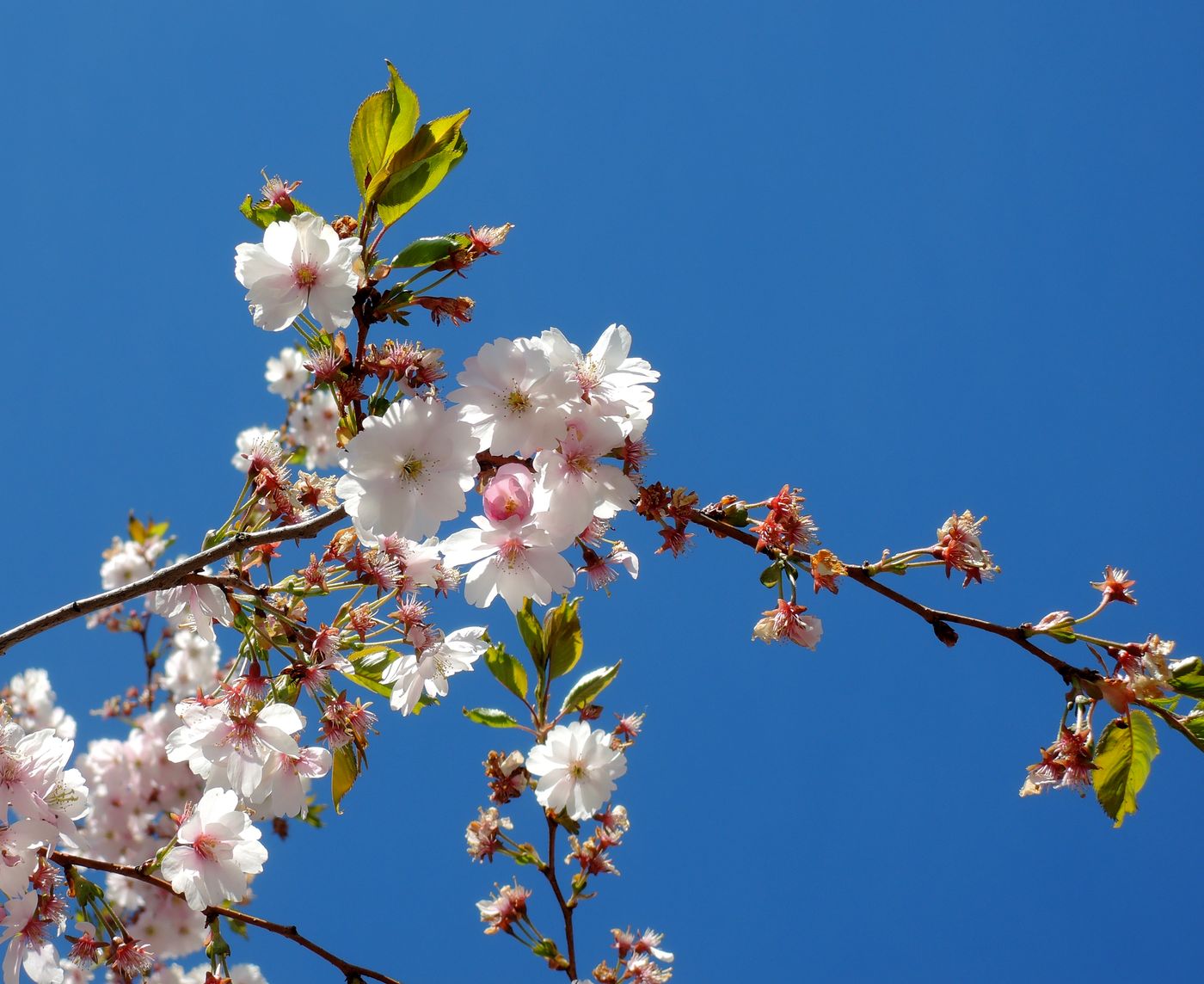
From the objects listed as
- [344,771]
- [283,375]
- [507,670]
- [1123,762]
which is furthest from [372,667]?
[283,375]

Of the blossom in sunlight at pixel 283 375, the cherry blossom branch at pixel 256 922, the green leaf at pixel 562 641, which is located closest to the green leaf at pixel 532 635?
the green leaf at pixel 562 641

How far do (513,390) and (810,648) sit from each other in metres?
0.48

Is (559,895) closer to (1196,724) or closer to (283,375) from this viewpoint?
(1196,724)

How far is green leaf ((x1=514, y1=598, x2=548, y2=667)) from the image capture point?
6.61 feet

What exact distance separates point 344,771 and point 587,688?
2.42ft

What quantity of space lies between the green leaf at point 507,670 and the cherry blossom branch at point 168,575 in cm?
88

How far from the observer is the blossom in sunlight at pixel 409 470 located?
111 centimetres

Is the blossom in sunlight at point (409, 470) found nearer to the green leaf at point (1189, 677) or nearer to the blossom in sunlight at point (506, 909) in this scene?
Answer: the green leaf at point (1189, 677)

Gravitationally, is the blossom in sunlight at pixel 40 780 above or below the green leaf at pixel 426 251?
below


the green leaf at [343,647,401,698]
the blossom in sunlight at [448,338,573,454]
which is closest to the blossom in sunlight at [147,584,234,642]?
the green leaf at [343,647,401,698]

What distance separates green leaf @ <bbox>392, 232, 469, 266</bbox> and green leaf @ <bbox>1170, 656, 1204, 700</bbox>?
1000mm

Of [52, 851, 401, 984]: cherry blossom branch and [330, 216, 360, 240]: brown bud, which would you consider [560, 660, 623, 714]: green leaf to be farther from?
[330, 216, 360, 240]: brown bud

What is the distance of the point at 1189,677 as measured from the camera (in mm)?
1054

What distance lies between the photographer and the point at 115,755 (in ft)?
11.9
